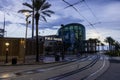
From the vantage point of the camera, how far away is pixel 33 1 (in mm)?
53375

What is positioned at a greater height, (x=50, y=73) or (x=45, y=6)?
(x=45, y=6)

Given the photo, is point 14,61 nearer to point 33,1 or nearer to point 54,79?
point 33,1

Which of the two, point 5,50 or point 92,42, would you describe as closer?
point 5,50

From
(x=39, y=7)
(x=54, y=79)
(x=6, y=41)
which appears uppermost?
(x=39, y=7)

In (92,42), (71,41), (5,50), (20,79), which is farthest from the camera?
(92,42)

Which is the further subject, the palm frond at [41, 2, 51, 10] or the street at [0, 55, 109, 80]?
the palm frond at [41, 2, 51, 10]

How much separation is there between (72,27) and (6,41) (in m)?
125

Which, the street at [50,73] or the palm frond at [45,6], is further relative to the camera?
the palm frond at [45,6]

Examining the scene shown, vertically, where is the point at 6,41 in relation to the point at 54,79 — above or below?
above

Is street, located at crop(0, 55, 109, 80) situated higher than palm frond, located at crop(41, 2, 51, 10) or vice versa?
palm frond, located at crop(41, 2, 51, 10)

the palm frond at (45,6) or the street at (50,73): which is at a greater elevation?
the palm frond at (45,6)

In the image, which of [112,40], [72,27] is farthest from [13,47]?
[72,27]

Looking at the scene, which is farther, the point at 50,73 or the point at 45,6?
the point at 45,6

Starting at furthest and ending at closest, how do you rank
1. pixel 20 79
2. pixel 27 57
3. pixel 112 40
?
pixel 112 40
pixel 27 57
pixel 20 79
